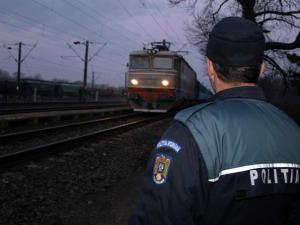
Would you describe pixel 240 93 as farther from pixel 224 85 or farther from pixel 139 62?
pixel 139 62

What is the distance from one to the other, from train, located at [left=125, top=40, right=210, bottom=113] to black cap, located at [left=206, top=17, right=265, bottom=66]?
2180 centimetres

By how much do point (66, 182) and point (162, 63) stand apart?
1734 centimetres

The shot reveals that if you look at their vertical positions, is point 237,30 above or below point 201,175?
above

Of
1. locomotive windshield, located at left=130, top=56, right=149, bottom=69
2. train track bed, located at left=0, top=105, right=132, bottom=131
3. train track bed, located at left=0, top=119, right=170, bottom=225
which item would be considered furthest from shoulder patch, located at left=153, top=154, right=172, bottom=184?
locomotive windshield, located at left=130, top=56, right=149, bottom=69

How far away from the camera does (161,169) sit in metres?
1.61

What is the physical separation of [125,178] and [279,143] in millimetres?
6735

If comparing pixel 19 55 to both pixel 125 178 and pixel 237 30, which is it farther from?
pixel 237 30

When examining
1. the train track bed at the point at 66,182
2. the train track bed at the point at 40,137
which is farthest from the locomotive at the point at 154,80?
the train track bed at the point at 66,182

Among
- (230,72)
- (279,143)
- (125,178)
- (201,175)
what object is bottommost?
(125,178)

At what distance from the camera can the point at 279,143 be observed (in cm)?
175

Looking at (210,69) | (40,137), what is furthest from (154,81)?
(210,69)

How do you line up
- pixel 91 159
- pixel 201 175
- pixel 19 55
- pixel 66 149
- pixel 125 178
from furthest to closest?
1. pixel 19 55
2. pixel 66 149
3. pixel 91 159
4. pixel 125 178
5. pixel 201 175

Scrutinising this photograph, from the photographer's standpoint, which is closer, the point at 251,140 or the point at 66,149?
the point at 251,140

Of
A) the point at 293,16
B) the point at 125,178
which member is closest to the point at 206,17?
the point at 293,16
